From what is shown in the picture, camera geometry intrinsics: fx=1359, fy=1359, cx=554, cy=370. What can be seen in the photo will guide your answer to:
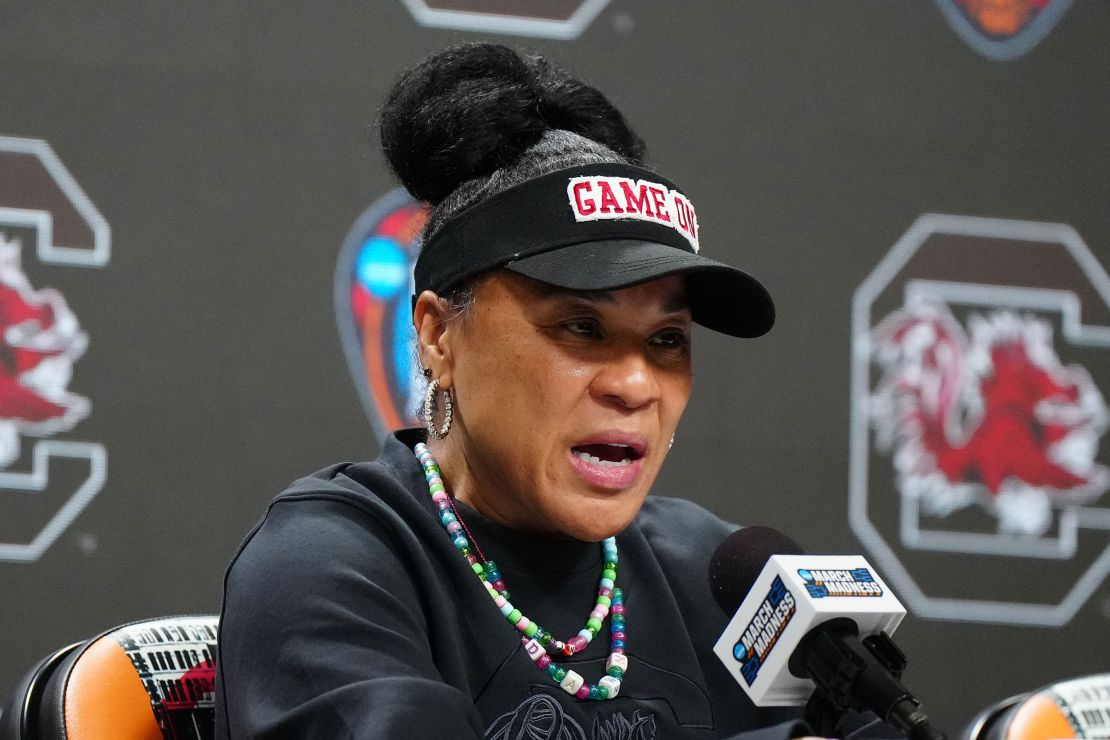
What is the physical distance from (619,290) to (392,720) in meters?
0.51

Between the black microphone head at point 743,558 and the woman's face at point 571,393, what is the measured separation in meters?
0.11

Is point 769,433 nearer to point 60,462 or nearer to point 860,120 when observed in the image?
point 860,120

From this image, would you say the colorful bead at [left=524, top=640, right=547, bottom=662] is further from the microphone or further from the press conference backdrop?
the press conference backdrop

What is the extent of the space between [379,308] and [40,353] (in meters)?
0.51

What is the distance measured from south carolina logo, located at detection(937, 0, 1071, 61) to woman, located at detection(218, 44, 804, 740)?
1.19 m

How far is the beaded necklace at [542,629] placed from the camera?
1362mm

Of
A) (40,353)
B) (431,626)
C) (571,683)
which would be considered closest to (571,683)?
(571,683)

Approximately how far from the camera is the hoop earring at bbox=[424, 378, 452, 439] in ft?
4.76

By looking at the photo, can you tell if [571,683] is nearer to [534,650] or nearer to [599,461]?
[534,650]

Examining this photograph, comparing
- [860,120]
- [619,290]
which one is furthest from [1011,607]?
[619,290]

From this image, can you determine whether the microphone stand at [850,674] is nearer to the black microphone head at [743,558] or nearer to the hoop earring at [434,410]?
the black microphone head at [743,558]

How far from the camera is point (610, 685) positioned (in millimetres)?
1383

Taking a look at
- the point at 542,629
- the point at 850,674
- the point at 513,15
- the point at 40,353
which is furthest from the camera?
the point at 513,15

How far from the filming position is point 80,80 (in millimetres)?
2098
